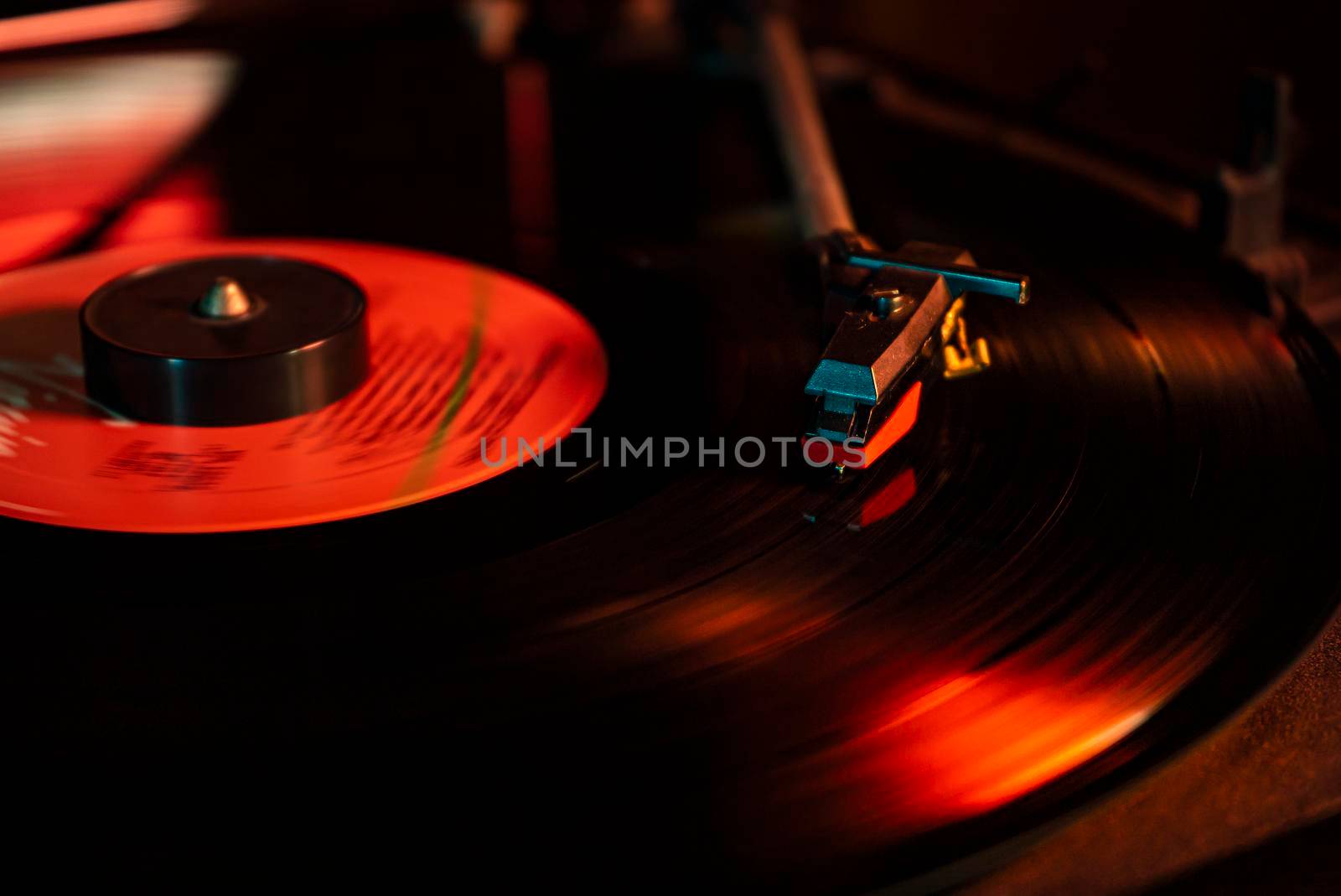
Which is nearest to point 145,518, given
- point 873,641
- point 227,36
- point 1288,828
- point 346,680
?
point 346,680

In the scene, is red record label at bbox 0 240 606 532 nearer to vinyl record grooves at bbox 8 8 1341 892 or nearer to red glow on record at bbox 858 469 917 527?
vinyl record grooves at bbox 8 8 1341 892

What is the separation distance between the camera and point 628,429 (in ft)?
2.12

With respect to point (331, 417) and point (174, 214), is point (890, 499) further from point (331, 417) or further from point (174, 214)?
point (174, 214)

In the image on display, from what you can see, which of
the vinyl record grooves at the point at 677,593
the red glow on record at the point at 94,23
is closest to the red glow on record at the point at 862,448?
the vinyl record grooves at the point at 677,593

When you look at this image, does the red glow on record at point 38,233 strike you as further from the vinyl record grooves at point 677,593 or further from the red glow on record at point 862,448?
the red glow on record at point 862,448

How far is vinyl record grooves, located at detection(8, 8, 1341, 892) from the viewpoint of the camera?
0.41 m

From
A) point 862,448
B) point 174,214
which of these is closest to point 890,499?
point 862,448

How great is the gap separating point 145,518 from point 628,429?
8.5 inches

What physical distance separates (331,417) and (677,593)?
245 mm

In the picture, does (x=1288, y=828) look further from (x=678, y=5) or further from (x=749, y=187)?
(x=678, y=5)

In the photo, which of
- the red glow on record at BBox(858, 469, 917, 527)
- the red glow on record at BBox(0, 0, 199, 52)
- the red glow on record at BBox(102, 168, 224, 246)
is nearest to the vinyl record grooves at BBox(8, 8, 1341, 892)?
the red glow on record at BBox(858, 469, 917, 527)

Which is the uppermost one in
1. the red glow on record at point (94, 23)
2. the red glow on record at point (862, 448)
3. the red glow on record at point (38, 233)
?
the red glow on record at point (94, 23)

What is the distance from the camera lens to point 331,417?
678 mm

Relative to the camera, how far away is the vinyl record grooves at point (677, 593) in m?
0.41
